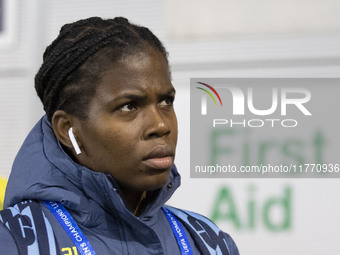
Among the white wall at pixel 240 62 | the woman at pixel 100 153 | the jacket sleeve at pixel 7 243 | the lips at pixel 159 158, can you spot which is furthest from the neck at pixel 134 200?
the white wall at pixel 240 62

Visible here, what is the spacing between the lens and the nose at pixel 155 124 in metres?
1.34

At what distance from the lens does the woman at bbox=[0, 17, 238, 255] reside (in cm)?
134

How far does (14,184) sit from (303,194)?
2082 millimetres

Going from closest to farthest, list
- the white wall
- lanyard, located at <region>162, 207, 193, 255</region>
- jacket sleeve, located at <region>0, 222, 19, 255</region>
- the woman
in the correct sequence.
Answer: jacket sleeve, located at <region>0, 222, 19, 255</region>
the woman
lanyard, located at <region>162, 207, 193, 255</region>
the white wall

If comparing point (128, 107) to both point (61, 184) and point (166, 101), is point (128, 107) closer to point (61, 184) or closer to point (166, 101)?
point (166, 101)

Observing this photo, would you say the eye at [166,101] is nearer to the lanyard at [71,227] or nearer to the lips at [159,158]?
the lips at [159,158]

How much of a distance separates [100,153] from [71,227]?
6.9 inches

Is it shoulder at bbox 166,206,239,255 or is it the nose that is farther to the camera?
shoulder at bbox 166,206,239,255

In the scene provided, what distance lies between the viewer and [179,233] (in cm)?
148

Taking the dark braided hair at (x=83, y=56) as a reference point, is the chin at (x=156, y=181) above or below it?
below

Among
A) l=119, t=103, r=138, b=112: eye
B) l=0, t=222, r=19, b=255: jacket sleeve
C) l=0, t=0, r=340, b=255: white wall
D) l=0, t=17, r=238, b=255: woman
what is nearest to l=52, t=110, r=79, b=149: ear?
l=0, t=17, r=238, b=255: woman

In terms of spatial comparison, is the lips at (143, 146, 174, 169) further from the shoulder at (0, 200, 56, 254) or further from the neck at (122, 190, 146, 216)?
the shoulder at (0, 200, 56, 254)

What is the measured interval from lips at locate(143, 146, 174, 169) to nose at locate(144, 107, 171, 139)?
0.10ft

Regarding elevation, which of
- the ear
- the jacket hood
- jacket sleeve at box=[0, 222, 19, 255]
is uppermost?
the ear
